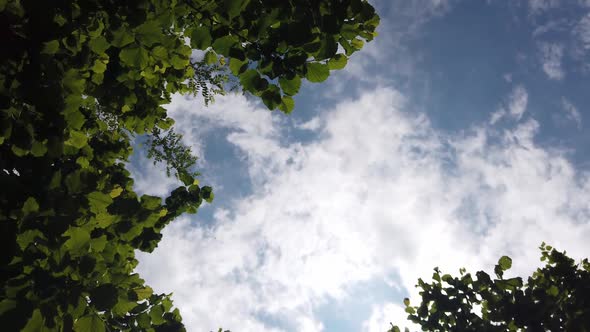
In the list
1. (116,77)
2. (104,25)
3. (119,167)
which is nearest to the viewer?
(104,25)

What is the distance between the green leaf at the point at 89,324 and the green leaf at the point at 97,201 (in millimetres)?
676

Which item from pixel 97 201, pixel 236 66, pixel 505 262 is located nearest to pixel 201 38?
pixel 236 66

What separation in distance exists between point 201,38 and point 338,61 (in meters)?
0.87

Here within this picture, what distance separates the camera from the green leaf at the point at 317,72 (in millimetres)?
1872

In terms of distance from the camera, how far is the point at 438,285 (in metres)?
7.16

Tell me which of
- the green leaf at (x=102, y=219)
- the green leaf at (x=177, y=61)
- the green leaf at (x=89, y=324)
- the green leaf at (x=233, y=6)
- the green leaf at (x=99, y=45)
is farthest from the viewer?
the green leaf at (x=177, y=61)

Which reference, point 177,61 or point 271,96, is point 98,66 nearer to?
point 177,61

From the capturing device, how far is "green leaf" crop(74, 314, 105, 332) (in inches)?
64.6

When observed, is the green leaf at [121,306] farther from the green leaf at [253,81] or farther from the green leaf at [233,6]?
the green leaf at [233,6]

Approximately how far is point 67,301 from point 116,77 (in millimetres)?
2196

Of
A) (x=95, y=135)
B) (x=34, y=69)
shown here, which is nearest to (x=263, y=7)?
(x=34, y=69)

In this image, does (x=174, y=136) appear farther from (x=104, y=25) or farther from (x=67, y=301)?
(x=67, y=301)

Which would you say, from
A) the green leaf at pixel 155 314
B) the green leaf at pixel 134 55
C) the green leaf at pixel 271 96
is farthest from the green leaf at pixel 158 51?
the green leaf at pixel 155 314

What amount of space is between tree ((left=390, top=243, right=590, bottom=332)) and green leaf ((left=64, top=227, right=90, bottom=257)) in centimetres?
722
